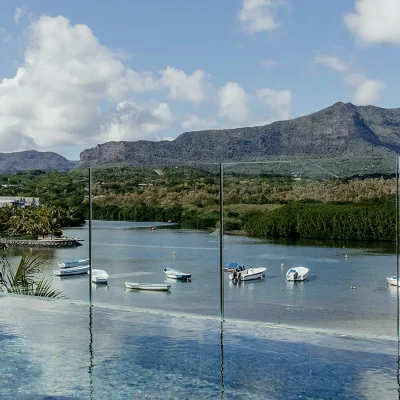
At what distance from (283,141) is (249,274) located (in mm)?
14929

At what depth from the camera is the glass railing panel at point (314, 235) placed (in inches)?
204

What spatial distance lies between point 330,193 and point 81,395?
3327mm

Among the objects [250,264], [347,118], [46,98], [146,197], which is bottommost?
[250,264]

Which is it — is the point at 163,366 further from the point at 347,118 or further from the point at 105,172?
the point at 347,118

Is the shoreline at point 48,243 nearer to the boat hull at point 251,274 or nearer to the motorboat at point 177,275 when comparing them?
the motorboat at point 177,275

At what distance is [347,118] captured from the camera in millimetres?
42531

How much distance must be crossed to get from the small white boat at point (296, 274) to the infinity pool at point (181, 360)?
16.4 m

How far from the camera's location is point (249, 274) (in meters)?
18.8

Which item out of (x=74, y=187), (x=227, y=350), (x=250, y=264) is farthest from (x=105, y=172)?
(x=250, y=264)

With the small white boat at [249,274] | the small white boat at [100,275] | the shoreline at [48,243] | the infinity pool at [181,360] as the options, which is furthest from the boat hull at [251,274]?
the infinity pool at [181,360]

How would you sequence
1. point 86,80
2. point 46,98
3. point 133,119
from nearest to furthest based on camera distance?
point 46,98 < point 86,80 < point 133,119

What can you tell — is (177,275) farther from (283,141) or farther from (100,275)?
(283,141)

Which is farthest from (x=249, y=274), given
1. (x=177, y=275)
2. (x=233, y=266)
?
(x=177, y=275)

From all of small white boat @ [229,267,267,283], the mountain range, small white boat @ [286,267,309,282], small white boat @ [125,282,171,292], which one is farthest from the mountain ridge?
small white boat @ [286,267,309,282]
